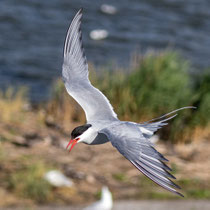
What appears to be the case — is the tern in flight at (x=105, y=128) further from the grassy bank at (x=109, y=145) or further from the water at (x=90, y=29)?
the water at (x=90, y=29)

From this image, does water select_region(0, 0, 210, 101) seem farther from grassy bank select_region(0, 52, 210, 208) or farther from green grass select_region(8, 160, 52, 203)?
green grass select_region(8, 160, 52, 203)

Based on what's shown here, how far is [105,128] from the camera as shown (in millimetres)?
3459

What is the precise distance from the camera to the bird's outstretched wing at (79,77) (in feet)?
13.5

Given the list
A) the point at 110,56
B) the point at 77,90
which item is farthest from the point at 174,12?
the point at 77,90

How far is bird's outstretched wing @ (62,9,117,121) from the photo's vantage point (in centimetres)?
411

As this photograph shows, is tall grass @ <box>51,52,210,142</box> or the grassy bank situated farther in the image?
tall grass @ <box>51,52,210,142</box>

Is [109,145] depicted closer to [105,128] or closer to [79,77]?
[79,77]

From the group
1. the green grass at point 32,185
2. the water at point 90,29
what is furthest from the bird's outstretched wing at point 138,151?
the water at point 90,29

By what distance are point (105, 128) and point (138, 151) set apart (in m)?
0.30

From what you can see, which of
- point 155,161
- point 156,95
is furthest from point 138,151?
point 156,95

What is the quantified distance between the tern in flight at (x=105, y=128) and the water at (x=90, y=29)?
7968 millimetres

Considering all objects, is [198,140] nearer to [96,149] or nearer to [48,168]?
[96,149]

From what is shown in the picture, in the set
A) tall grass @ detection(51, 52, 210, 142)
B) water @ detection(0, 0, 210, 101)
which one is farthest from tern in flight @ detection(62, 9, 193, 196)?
water @ detection(0, 0, 210, 101)

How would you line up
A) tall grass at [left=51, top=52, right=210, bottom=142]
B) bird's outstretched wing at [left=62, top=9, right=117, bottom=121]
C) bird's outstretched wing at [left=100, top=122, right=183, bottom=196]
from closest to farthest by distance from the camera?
bird's outstretched wing at [left=100, top=122, right=183, bottom=196] < bird's outstretched wing at [left=62, top=9, right=117, bottom=121] < tall grass at [left=51, top=52, right=210, bottom=142]
